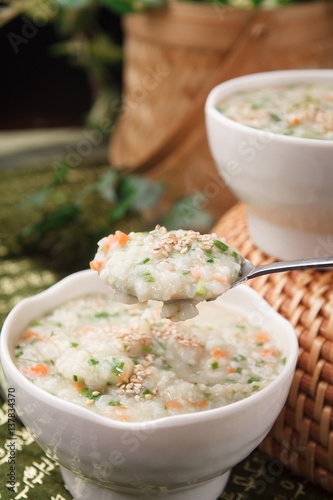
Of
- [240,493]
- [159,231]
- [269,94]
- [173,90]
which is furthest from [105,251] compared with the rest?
[173,90]

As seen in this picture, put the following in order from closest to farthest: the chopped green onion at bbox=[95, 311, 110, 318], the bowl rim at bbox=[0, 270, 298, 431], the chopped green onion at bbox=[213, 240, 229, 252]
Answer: the bowl rim at bbox=[0, 270, 298, 431]
the chopped green onion at bbox=[213, 240, 229, 252]
the chopped green onion at bbox=[95, 311, 110, 318]

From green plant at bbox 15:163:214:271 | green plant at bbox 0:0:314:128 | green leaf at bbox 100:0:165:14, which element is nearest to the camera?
green plant at bbox 15:163:214:271

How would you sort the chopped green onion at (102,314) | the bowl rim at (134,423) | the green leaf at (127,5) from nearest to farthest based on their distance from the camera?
the bowl rim at (134,423)
the chopped green onion at (102,314)
the green leaf at (127,5)

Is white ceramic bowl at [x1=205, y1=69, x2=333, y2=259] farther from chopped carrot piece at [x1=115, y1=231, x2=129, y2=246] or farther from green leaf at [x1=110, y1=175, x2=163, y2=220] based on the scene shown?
green leaf at [x1=110, y1=175, x2=163, y2=220]

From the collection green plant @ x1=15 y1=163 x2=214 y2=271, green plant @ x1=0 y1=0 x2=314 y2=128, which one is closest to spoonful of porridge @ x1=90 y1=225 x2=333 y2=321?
green plant @ x1=15 y1=163 x2=214 y2=271

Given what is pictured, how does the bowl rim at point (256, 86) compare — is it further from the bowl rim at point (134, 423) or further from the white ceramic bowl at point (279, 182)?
the bowl rim at point (134, 423)

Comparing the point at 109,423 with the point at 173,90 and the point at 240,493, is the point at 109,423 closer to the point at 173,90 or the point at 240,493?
the point at 240,493

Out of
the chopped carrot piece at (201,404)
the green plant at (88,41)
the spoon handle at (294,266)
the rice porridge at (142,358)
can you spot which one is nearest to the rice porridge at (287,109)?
the spoon handle at (294,266)
